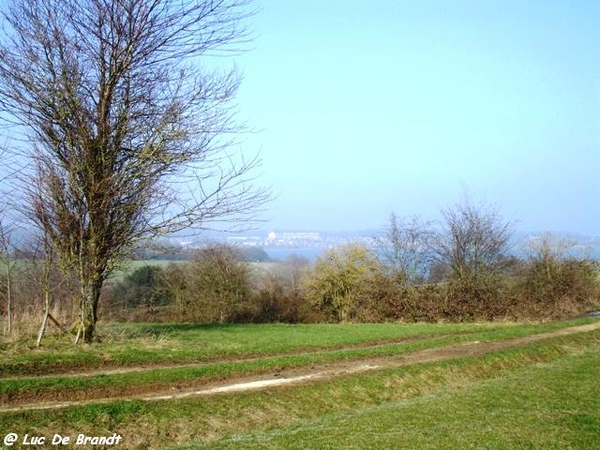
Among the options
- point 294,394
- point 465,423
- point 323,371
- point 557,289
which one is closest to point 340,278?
point 557,289

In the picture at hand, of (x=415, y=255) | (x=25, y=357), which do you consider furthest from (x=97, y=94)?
(x=415, y=255)

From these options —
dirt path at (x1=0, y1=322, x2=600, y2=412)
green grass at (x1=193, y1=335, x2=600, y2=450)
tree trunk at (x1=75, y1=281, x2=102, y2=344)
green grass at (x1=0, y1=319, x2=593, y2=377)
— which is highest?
tree trunk at (x1=75, y1=281, x2=102, y2=344)

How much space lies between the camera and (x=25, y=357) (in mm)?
12875

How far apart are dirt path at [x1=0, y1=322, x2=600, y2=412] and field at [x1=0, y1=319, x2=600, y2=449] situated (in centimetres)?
4

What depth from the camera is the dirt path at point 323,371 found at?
1053 centimetres

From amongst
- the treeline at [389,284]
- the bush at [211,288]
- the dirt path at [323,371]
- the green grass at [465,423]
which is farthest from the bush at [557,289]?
the green grass at [465,423]

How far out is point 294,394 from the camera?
11.8 meters

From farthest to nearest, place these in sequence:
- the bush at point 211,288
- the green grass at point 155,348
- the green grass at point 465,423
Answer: the bush at point 211,288 → the green grass at point 155,348 → the green grass at point 465,423

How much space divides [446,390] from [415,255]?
98.1ft

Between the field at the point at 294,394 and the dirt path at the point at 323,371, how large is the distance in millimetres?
37

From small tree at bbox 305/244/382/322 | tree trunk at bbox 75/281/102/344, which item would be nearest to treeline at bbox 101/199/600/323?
small tree at bbox 305/244/382/322

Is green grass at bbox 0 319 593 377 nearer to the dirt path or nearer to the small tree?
the dirt path

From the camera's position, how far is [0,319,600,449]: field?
9.02m

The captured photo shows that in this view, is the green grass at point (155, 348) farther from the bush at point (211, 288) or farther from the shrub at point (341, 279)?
the bush at point (211, 288)
